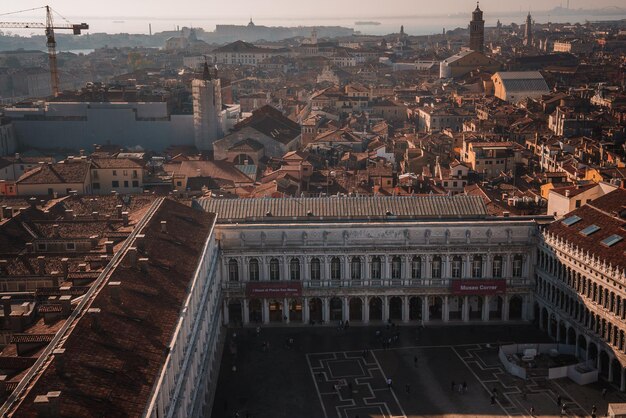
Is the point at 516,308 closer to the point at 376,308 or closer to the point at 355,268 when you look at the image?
the point at 376,308

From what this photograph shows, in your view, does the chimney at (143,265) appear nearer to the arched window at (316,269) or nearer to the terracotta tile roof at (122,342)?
the terracotta tile roof at (122,342)

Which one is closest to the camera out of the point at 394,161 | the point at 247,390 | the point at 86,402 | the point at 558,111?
the point at 86,402

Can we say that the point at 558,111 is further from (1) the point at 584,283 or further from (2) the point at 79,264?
(2) the point at 79,264

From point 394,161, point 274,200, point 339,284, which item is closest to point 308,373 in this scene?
point 339,284

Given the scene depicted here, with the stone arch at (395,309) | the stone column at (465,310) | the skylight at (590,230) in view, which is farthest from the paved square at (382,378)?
the skylight at (590,230)

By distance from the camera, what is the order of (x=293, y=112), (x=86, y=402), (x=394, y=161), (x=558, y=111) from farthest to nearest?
(x=293, y=112) < (x=558, y=111) < (x=394, y=161) < (x=86, y=402)
